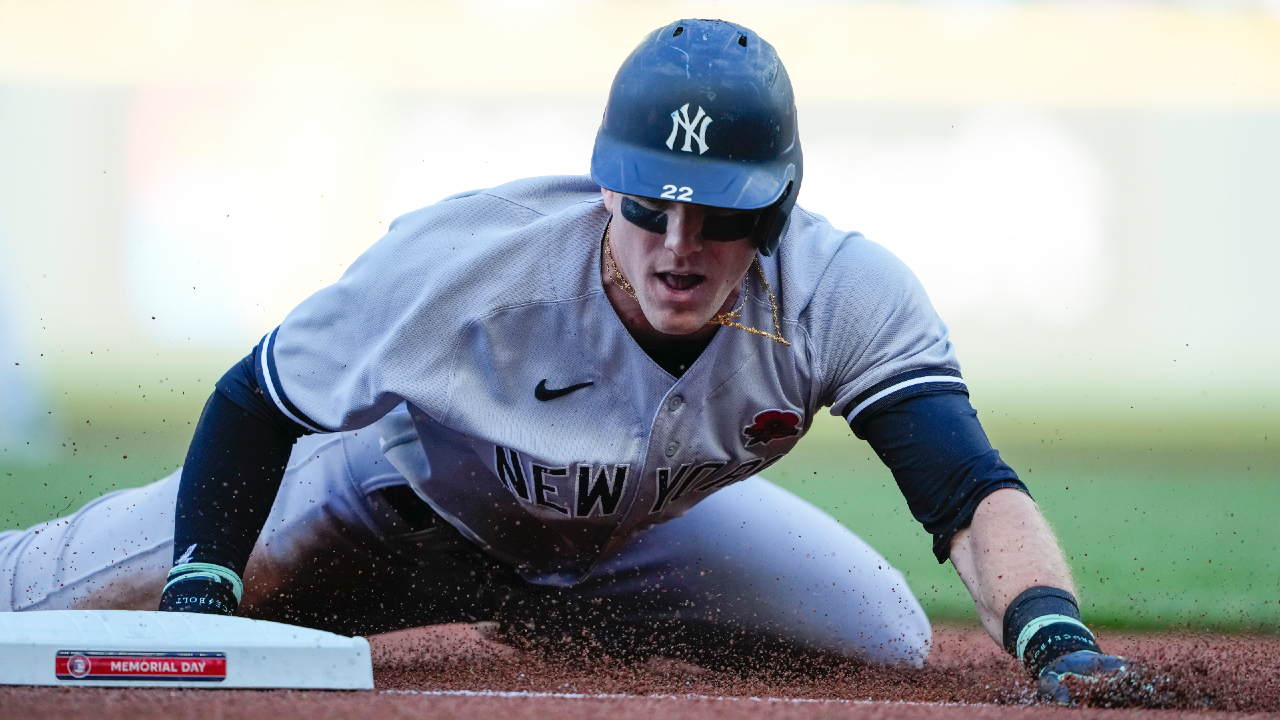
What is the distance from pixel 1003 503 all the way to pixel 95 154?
909 cm

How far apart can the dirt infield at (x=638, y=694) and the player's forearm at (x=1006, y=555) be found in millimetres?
132

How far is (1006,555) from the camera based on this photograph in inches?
72.7

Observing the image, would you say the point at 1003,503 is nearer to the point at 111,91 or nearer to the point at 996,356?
the point at 996,356

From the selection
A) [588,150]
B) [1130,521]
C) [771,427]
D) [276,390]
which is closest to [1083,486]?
[1130,521]

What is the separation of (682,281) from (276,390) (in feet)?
2.36

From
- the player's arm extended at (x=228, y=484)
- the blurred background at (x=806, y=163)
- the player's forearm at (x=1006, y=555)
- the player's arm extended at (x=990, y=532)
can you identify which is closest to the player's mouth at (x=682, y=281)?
the player's arm extended at (x=990, y=532)

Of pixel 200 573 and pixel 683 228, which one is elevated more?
pixel 683 228

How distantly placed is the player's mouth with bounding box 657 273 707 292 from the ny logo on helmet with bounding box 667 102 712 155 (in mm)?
199

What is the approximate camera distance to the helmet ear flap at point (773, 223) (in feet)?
6.45

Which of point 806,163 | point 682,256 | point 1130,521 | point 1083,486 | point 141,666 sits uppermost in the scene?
point 682,256

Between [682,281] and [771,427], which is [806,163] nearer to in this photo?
[771,427]

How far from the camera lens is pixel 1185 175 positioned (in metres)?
9.99

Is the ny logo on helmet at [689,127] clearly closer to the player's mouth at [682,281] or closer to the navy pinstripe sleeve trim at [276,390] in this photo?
the player's mouth at [682,281]

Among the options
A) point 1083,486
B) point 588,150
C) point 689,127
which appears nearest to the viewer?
point 689,127
